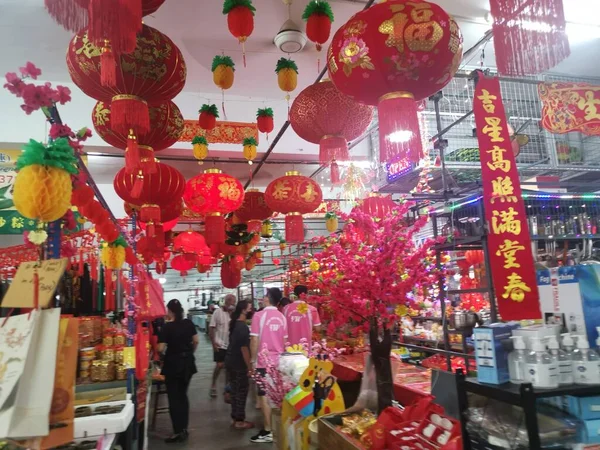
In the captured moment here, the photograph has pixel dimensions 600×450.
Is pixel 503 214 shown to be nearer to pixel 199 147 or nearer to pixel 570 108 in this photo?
pixel 570 108

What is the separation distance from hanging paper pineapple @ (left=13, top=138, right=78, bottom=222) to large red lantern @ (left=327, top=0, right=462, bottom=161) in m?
1.26

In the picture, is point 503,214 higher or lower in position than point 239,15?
lower

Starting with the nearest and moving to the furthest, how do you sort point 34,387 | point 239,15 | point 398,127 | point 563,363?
point 34,387, point 563,363, point 398,127, point 239,15

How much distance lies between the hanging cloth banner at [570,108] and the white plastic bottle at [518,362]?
456 centimetres

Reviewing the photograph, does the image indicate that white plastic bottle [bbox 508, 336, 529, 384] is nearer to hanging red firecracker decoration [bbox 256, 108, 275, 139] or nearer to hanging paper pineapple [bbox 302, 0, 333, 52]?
hanging paper pineapple [bbox 302, 0, 333, 52]

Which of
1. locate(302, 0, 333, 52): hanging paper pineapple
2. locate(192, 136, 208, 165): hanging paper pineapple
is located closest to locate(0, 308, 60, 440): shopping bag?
locate(302, 0, 333, 52): hanging paper pineapple

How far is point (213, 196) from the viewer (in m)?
4.58

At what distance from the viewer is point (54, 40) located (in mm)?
4348

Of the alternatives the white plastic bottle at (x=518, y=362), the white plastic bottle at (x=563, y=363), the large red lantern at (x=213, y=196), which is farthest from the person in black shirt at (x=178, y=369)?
the white plastic bottle at (x=563, y=363)

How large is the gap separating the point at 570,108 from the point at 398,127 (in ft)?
14.0

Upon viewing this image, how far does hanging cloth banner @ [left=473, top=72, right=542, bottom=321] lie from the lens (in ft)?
9.39

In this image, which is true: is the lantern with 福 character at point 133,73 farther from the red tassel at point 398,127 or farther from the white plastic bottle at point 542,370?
the white plastic bottle at point 542,370

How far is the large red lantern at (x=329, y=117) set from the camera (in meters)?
3.05

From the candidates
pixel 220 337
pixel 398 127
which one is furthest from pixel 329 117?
pixel 220 337
